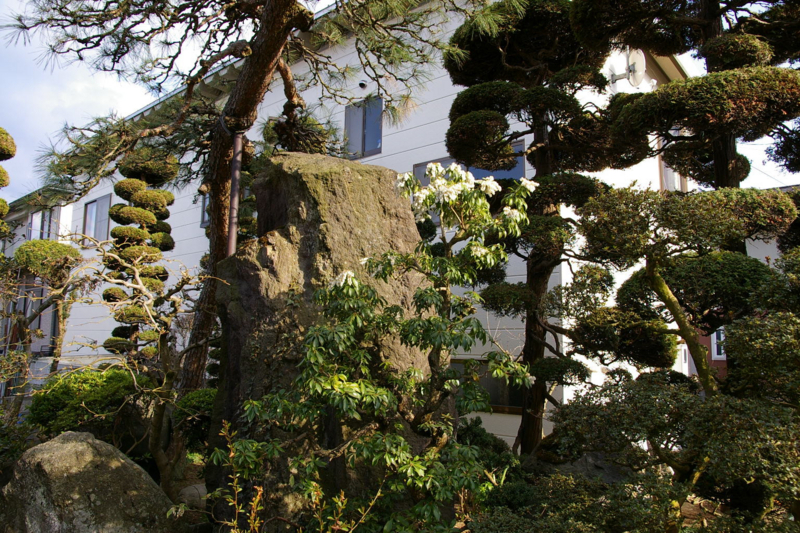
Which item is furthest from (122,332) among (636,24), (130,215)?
(636,24)

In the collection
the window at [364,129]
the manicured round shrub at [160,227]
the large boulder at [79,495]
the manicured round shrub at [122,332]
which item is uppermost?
the window at [364,129]

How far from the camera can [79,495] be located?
375cm

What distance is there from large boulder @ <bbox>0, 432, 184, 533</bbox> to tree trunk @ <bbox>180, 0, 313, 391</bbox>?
4.56 ft

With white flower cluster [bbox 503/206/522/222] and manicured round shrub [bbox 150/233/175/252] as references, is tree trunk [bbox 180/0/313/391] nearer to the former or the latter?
white flower cluster [bbox 503/206/522/222]

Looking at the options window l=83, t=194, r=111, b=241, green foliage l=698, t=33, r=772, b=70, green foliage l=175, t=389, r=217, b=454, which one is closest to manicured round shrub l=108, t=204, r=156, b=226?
green foliage l=175, t=389, r=217, b=454

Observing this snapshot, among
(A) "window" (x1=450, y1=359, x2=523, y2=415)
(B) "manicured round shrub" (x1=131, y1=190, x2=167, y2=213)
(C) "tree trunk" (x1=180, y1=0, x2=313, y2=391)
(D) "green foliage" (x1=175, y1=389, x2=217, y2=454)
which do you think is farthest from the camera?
(B) "manicured round shrub" (x1=131, y1=190, x2=167, y2=213)

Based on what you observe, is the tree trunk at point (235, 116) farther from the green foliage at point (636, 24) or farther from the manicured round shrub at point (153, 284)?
the manicured round shrub at point (153, 284)

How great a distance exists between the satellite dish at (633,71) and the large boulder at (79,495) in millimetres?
8988

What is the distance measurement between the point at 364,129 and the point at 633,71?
527 centimetres

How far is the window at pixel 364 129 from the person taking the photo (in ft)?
34.5

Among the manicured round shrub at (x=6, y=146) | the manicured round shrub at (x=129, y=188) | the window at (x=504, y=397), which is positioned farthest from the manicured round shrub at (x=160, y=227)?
the window at (x=504, y=397)

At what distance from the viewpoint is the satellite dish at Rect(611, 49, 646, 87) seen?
29.1ft

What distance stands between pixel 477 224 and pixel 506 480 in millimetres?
3055

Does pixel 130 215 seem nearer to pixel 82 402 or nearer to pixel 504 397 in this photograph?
pixel 82 402
